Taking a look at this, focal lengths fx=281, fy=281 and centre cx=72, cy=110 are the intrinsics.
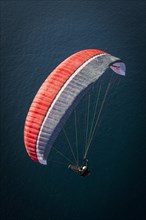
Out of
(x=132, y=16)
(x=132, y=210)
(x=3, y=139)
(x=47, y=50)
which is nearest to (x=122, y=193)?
(x=132, y=210)

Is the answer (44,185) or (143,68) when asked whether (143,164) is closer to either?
(44,185)

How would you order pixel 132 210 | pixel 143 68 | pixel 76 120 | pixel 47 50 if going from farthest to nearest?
pixel 47 50 < pixel 143 68 < pixel 76 120 < pixel 132 210

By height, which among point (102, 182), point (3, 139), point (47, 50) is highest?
point (47, 50)

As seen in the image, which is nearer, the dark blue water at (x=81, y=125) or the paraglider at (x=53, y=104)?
the paraglider at (x=53, y=104)

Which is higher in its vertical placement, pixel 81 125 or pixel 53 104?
pixel 53 104

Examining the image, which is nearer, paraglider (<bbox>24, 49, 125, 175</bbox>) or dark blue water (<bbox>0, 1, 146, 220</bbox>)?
paraglider (<bbox>24, 49, 125, 175</bbox>)

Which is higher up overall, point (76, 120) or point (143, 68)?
point (143, 68)

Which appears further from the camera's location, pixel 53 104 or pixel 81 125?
pixel 81 125

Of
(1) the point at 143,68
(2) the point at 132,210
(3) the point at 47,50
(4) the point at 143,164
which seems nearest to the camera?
(2) the point at 132,210
